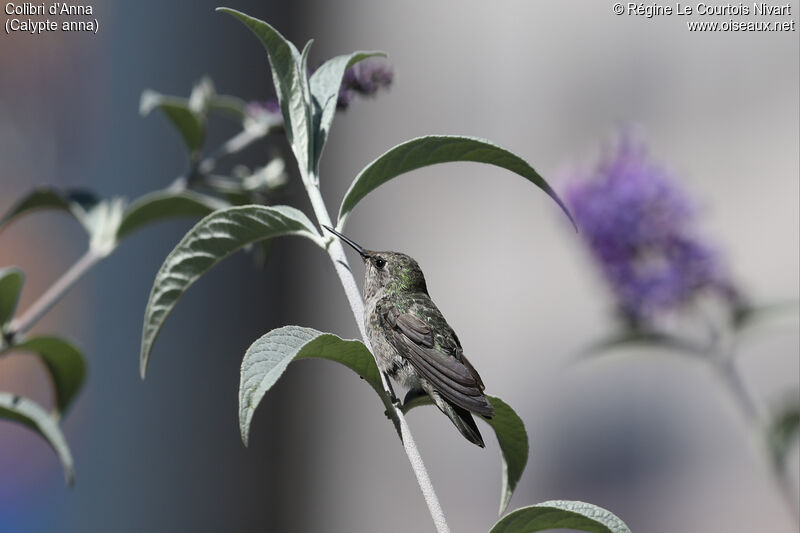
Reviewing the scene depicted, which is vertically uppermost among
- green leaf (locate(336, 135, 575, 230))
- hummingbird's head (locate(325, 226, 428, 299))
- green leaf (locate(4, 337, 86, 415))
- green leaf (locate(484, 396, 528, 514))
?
green leaf (locate(336, 135, 575, 230))

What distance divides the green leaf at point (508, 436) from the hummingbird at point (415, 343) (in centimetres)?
1

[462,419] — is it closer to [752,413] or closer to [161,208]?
[161,208]

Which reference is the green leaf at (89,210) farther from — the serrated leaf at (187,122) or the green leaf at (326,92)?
the green leaf at (326,92)

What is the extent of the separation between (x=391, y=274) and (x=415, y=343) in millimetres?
74

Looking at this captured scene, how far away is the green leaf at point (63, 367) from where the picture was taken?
0.70 m

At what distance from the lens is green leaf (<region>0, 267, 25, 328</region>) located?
0.64 metres

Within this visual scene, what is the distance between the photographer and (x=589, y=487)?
3352 millimetres

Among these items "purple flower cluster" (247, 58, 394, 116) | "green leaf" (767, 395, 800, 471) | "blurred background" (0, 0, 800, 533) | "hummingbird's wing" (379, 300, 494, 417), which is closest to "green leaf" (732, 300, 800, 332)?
"green leaf" (767, 395, 800, 471)

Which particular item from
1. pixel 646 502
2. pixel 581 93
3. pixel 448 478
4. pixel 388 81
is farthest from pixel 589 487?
pixel 388 81

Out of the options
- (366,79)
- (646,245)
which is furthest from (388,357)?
(646,245)

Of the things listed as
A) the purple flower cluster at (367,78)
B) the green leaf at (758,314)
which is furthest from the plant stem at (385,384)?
the green leaf at (758,314)

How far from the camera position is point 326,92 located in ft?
1.68

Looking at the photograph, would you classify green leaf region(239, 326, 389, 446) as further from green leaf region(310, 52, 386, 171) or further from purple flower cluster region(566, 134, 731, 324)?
purple flower cluster region(566, 134, 731, 324)

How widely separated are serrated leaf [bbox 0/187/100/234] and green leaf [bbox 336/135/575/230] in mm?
397
